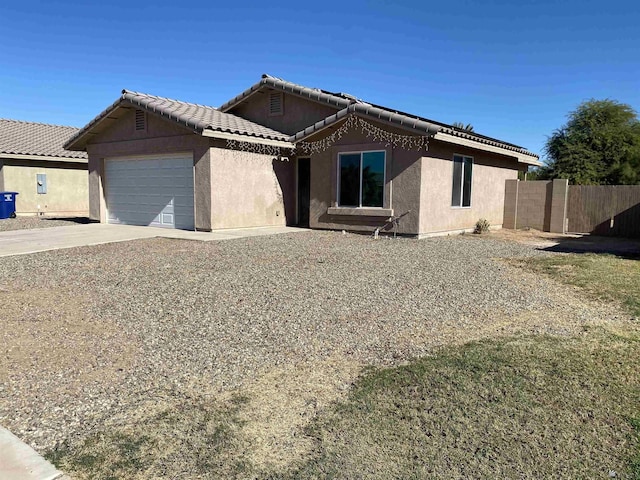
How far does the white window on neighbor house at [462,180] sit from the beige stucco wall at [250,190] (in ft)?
18.4

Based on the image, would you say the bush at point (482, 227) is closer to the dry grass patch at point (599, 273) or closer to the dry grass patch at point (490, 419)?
the dry grass patch at point (599, 273)

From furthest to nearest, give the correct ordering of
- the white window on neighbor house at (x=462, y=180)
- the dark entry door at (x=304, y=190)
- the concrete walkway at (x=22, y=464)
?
the dark entry door at (x=304, y=190) < the white window on neighbor house at (x=462, y=180) < the concrete walkway at (x=22, y=464)

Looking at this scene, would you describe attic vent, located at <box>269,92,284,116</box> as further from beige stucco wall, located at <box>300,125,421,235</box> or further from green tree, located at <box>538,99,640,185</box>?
green tree, located at <box>538,99,640,185</box>

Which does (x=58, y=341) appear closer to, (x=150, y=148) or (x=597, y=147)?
(x=150, y=148)

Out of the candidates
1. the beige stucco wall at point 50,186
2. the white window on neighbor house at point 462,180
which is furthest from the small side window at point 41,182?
the white window on neighbor house at point 462,180

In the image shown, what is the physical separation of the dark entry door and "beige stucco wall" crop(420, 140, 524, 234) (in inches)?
183

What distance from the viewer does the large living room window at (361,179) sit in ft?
49.5

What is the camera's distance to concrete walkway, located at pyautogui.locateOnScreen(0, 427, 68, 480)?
2.93 meters

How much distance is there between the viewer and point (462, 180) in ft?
54.6

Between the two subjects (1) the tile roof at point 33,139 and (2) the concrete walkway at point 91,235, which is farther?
(1) the tile roof at point 33,139

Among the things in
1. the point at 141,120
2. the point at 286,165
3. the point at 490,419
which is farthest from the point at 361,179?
the point at 490,419

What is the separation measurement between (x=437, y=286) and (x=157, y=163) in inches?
482

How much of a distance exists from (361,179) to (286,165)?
3442 millimetres

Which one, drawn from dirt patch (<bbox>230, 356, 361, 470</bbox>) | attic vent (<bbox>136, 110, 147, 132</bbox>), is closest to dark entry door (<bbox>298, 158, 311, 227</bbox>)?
attic vent (<bbox>136, 110, 147, 132</bbox>)
